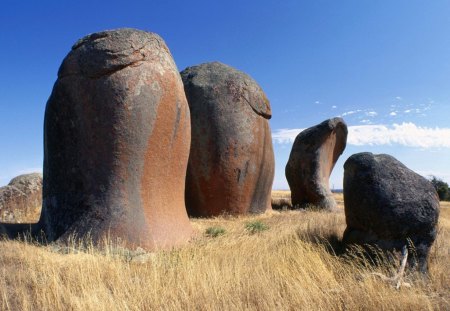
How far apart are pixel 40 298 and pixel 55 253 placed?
1.62 metres

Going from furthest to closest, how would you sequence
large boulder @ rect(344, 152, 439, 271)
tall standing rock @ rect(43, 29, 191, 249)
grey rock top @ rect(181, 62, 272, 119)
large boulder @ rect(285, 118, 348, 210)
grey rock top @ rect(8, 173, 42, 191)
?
large boulder @ rect(285, 118, 348, 210) → grey rock top @ rect(8, 173, 42, 191) → grey rock top @ rect(181, 62, 272, 119) → tall standing rock @ rect(43, 29, 191, 249) → large boulder @ rect(344, 152, 439, 271)

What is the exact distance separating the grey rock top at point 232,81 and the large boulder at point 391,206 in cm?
446

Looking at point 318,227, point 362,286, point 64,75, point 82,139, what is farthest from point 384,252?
point 64,75

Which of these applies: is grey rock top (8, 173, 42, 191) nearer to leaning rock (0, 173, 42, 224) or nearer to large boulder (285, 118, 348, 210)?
leaning rock (0, 173, 42, 224)

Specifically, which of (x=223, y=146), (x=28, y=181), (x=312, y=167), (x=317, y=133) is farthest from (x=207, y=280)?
(x=317, y=133)

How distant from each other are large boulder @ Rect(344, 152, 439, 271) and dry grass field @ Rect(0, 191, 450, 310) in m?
0.32

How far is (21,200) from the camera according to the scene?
8805 mm

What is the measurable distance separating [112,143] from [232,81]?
14.8 ft

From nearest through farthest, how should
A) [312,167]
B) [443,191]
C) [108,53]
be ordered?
1. [108,53]
2. [312,167]
3. [443,191]

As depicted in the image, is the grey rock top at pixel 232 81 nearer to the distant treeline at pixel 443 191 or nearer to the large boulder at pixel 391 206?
the large boulder at pixel 391 206

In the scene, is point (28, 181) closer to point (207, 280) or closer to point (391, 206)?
point (207, 280)

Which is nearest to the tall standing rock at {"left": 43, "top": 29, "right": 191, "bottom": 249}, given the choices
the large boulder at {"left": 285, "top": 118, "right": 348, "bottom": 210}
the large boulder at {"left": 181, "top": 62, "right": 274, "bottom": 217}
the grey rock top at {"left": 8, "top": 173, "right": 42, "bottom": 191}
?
the large boulder at {"left": 181, "top": 62, "right": 274, "bottom": 217}

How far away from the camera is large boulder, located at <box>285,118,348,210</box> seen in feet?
37.1

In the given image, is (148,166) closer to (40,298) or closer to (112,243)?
(112,243)
